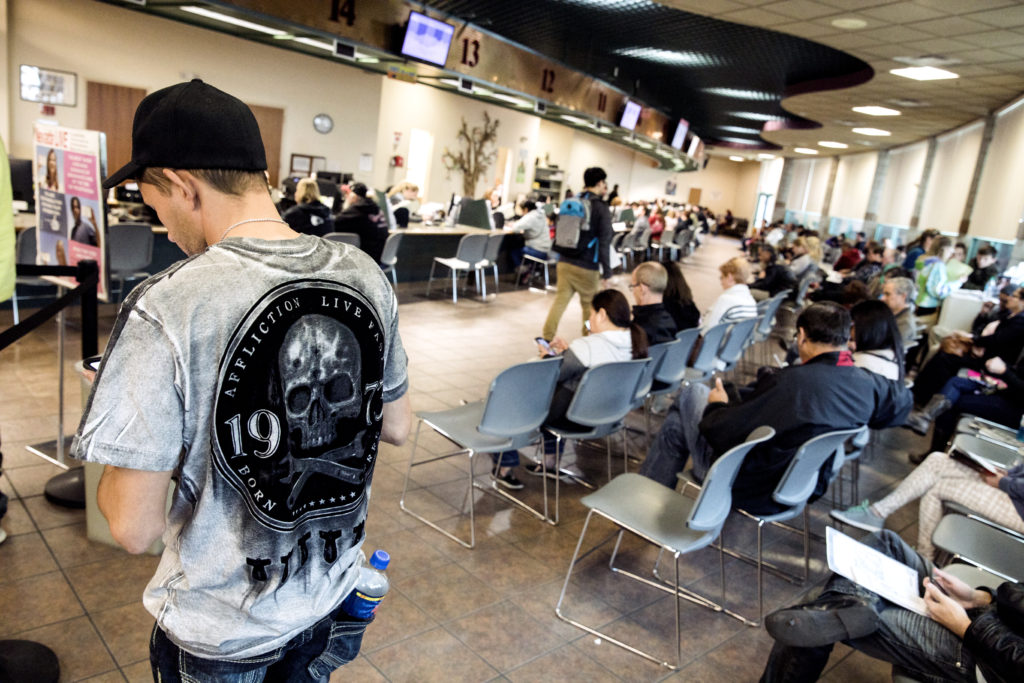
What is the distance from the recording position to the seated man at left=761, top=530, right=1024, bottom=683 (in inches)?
76.9

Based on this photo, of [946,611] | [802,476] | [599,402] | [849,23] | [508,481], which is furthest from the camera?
[849,23]

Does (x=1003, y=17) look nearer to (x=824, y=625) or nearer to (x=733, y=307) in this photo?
(x=733, y=307)

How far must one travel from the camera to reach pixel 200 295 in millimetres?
976

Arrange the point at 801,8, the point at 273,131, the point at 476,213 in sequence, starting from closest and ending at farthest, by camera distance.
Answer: the point at 801,8 < the point at 476,213 < the point at 273,131

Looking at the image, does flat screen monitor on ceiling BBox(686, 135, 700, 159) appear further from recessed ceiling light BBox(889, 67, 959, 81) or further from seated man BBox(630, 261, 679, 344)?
seated man BBox(630, 261, 679, 344)

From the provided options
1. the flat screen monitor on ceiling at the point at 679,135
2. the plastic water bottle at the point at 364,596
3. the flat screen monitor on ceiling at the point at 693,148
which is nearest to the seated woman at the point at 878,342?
the plastic water bottle at the point at 364,596

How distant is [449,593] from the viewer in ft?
9.39

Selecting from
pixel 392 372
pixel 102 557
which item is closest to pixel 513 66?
pixel 102 557

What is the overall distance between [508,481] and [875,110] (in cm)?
985

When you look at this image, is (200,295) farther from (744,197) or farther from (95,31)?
(744,197)

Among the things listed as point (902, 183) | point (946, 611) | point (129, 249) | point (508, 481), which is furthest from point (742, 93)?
point (946, 611)

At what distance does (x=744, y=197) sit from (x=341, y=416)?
111 feet

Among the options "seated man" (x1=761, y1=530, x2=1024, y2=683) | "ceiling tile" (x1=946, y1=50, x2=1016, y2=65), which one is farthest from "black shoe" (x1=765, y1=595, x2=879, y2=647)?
"ceiling tile" (x1=946, y1=50, x2=1016, y2=65)

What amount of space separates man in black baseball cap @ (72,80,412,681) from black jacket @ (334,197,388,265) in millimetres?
6150
